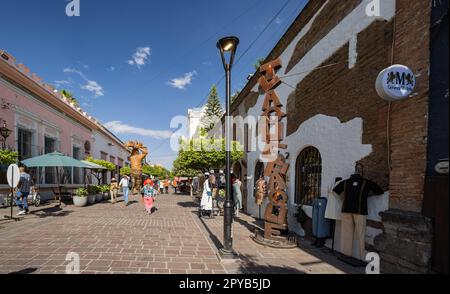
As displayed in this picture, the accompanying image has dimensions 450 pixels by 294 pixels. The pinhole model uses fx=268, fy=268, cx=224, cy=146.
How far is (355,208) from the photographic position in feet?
16.5

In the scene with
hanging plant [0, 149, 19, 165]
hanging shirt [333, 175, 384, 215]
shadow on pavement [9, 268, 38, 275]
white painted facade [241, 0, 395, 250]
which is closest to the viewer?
shadow on pavement [9, 268, 38, 275]

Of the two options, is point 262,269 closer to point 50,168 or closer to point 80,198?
point 80,198

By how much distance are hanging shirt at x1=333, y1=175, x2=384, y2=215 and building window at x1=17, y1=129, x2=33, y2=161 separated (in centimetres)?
1439

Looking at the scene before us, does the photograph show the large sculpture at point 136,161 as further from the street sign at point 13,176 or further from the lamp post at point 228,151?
the lamp post at point 228,151

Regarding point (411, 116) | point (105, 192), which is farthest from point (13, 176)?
point (411, 116)

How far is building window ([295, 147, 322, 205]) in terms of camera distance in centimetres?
716

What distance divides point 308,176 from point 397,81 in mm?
4089

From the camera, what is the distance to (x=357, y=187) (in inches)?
198

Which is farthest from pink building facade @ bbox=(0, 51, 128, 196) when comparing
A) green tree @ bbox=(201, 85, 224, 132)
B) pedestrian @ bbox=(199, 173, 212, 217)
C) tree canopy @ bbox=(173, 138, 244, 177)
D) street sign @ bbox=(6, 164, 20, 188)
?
green tree @ bbox=(201, 85, 224, 132)

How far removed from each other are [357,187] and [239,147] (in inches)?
303

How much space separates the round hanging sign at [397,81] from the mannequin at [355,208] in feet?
5.58

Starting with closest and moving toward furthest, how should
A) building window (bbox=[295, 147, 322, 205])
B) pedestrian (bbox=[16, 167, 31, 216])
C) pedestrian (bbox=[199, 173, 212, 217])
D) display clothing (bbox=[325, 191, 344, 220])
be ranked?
display clothing (bbox=[325, 191, 344, 220]) < building window (bbox=[295, 147, 322, 205]) < pedestrian (bbox=[16, 167, 31, 216]) < pedestrian (bbox=[199, 173, 212, 217])

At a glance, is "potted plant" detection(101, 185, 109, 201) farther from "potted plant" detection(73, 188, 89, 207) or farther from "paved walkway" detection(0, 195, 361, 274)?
"paved walkway" detection(0, 195, 361, 274)
